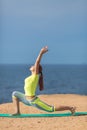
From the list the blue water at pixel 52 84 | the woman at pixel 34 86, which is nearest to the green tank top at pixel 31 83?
the woman at pixel 34 86

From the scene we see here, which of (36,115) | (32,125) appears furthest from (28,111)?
(32,125)

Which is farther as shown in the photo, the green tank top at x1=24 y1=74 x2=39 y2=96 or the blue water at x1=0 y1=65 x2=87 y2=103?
the blue water at x1=0 y1=65 x2=87 y2=103

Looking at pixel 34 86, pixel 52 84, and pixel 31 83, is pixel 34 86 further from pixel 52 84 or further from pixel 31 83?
pixel 52 84

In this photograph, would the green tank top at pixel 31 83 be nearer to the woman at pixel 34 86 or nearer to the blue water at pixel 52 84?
the woman at pixel 34 86

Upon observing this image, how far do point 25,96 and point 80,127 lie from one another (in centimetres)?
151

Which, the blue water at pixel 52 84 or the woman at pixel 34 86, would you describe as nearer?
the woman at pixel 34 86

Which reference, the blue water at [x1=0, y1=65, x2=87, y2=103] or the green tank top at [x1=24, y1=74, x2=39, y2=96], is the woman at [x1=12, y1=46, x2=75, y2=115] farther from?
the blue water at [x1=0, y1=65, x2=87, y2=103]

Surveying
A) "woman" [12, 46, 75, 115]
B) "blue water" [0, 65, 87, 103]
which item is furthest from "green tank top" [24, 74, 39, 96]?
"blue water" [0, 65, 87, 103]

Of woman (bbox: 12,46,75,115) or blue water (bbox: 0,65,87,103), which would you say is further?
blue water (bbox: 0,65,87,103)

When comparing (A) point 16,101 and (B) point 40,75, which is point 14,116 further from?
(B) point 40,75

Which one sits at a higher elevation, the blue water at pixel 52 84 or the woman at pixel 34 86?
the woman at pixel 34 86

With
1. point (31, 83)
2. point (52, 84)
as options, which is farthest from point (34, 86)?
point (52, 84)

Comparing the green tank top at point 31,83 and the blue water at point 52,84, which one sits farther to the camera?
the blue water at point 52,84

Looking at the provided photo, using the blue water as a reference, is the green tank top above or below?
above
